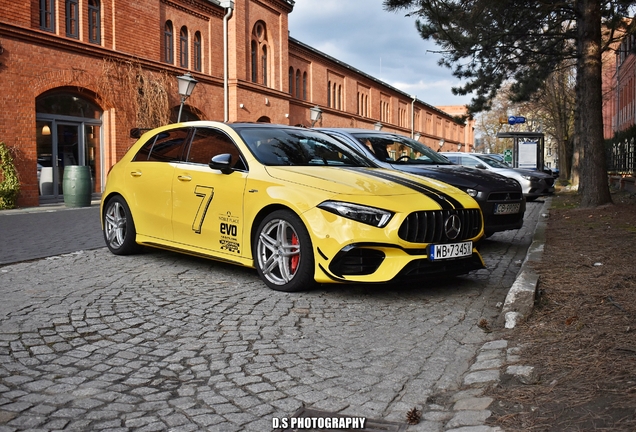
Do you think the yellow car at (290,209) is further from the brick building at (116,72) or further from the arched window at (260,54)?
the arched window at (260,54)

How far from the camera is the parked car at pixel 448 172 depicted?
8727 mm

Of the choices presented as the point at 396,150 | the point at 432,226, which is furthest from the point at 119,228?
the point at 432,226

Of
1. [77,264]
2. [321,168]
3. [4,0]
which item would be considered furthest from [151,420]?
[4,0]

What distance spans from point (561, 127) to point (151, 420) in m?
38.9

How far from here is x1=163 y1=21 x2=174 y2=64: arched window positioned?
23.9 metres

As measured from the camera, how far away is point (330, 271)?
552 centimetres

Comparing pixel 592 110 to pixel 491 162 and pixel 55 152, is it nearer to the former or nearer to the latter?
pixel 491 162

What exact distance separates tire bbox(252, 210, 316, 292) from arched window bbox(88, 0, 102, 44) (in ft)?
54.4

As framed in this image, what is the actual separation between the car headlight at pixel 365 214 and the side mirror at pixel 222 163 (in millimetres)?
1424

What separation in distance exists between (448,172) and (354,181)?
11.0 ft

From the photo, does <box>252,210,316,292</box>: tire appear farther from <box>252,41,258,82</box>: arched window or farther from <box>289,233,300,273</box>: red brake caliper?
<box>252,41,258,82</box>: arched window

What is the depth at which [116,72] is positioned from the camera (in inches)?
823

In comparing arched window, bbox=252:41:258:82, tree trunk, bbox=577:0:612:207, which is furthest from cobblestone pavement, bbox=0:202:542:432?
arched window, bbox=252:41:258:82

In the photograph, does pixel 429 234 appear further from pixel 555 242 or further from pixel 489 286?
pixel 555 242
